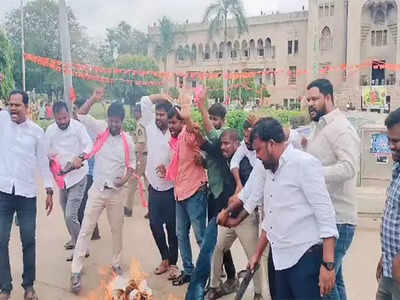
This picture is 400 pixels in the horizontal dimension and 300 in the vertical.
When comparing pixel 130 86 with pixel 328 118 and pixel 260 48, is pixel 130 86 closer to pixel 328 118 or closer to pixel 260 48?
pixel 260 48

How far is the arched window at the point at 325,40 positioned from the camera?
49.2 meters

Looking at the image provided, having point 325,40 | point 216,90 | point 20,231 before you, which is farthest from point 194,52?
point 20,231

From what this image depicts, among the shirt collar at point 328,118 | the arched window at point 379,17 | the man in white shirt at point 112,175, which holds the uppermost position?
the arched window at point 379,17

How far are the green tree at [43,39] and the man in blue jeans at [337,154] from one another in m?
34.9

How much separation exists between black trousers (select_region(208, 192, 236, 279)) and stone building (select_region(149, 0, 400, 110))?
3949cm

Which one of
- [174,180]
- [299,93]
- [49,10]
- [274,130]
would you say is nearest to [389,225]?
[274,130]

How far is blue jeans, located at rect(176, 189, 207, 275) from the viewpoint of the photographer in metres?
4.02

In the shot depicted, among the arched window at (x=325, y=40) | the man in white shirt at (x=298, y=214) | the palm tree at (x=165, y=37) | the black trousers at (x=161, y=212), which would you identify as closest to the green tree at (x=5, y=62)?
the black trousers at (x=161, y=212)

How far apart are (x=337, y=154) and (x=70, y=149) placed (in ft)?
9.13

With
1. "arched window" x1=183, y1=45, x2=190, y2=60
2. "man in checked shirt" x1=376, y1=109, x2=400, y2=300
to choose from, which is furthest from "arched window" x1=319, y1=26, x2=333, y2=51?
"man in checked shirt" x1=376, y1=109, x2=400, y2=300

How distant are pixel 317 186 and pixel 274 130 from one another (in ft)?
1.12

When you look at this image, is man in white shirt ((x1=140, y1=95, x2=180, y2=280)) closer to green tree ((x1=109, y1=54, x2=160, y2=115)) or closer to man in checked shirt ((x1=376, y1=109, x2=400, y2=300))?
man in checked shirt ((x1=376, y1=109, x2=400, y2=300))

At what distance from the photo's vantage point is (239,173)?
143 inches

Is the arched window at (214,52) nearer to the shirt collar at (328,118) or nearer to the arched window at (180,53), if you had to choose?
the arched window at (180,53)
